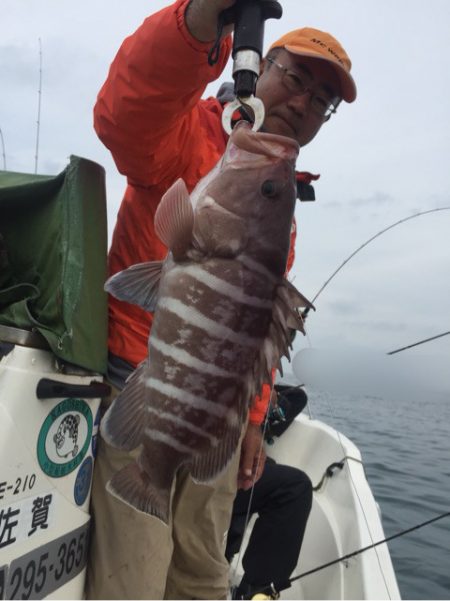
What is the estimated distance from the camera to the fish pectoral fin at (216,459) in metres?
1.47

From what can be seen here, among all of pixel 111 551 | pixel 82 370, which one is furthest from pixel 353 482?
pixel 82 370

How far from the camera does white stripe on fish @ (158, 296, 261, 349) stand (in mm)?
1415

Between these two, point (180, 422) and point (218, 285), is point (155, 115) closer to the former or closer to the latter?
point (218, 285)

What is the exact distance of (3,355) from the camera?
1663 millimetres

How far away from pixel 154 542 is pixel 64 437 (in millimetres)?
671

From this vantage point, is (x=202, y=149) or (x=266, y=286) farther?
(x=202, y=149)

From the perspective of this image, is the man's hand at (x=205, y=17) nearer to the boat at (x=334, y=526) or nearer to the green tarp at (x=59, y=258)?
the green tarp at (x=59, y=258)

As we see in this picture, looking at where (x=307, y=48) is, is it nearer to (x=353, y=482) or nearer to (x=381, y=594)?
(x=381, y=594)

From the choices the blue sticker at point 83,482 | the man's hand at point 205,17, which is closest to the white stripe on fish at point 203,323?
the man's hand at point 205,17

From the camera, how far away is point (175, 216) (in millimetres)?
1402

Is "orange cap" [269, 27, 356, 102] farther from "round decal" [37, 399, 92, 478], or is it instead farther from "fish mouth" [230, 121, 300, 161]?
"round decal" [37, 399, 92, 478]

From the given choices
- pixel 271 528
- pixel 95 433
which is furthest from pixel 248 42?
pixel 271 528

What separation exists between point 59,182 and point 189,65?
0.80 m

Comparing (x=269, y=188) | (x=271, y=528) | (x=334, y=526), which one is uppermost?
(x=269, y=188)
